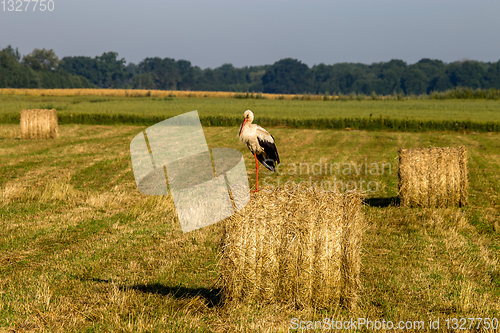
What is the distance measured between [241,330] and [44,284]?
318 cm

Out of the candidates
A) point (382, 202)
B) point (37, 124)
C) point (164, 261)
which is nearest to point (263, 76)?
point (37, 124)

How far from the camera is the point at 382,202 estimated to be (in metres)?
12.4

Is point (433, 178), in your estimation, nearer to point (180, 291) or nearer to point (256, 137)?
point (256, 137)

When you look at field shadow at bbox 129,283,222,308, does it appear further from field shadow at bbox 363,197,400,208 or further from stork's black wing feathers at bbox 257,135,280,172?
field shadow at bbox 363,197,400,208

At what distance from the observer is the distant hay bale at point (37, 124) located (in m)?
24.9

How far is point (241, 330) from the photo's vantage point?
509 centimetres

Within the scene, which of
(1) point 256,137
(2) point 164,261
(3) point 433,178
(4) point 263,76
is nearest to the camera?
(2) point 164,261

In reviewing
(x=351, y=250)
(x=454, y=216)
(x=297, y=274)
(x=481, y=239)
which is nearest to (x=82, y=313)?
(x=297, y=274)

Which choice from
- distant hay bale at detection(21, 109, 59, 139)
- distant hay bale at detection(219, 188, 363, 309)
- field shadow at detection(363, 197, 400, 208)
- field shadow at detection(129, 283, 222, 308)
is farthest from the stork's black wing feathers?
distant hay bale at detection(21, 109, 59, 139)

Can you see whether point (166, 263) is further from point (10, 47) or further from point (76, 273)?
point (10, 47)

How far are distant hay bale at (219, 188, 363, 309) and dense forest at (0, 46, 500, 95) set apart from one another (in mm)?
101418

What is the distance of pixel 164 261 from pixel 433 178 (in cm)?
751

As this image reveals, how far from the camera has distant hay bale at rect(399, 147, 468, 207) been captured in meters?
11.4

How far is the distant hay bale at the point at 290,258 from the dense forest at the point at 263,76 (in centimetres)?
10142
